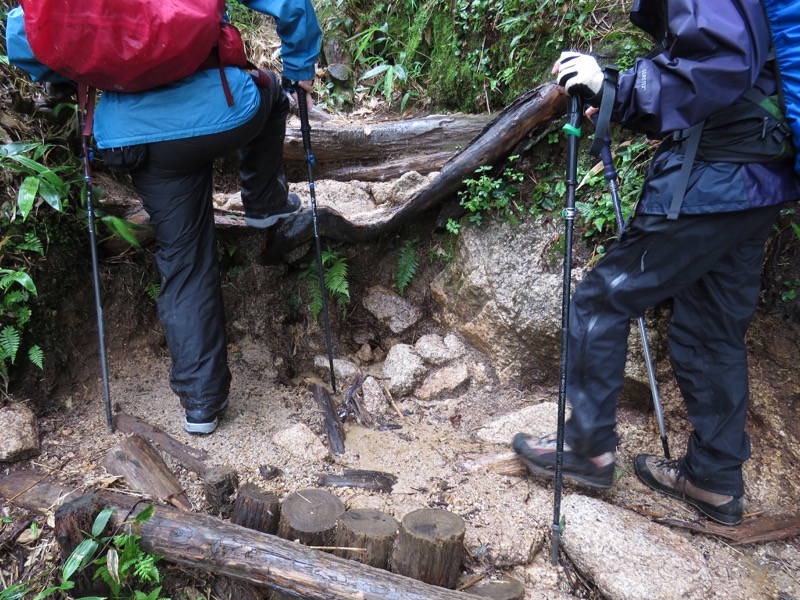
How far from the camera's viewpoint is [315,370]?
498cm

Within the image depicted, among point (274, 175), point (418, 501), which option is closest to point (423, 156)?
point (274, 175)

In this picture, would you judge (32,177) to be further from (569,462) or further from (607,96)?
(569,462)

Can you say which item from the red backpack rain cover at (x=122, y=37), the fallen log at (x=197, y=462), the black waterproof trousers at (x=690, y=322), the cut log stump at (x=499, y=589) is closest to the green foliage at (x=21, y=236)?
the fallen log at (x=197, y=462)

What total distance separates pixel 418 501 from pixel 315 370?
6.51 feet

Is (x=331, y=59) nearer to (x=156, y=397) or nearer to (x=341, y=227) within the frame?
(x=341, y=227)

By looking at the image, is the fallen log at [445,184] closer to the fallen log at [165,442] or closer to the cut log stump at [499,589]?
the fallen log at [165,442]

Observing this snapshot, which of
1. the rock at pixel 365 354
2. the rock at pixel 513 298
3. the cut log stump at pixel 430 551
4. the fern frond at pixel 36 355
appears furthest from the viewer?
the rock at pixel 365 354

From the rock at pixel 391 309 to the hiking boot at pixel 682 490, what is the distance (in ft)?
7.74

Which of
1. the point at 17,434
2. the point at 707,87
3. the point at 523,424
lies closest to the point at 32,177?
the point at 17,434

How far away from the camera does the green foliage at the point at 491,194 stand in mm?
4715

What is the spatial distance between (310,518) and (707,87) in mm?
2812

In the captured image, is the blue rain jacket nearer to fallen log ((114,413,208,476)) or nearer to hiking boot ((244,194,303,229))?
hiking boot ((244,194,303,229))

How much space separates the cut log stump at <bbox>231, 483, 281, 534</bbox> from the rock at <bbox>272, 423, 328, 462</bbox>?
0.76 meters

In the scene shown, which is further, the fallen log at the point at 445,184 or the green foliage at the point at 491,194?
the green foliage at the point at 491,194
